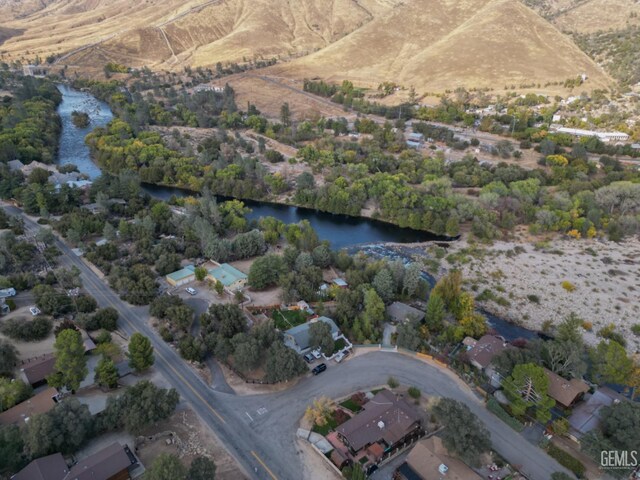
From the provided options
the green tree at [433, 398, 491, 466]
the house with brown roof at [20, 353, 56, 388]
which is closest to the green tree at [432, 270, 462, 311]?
the green tree at [433, 398, 491, 466]

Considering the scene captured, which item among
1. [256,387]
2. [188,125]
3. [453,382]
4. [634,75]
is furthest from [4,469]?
[634,75]

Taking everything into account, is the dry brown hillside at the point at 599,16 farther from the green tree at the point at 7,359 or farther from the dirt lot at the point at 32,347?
the green tree at the point at 7,359

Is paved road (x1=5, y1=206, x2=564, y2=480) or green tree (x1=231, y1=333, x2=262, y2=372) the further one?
green tree (x1=231, y1=333, x2=262, y2=372)

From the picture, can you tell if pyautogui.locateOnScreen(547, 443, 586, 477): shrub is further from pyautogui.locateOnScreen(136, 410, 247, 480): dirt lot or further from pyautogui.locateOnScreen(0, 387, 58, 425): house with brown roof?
pyautogui.locateOnScreen(0, 387, 58, 425): house with brown roof

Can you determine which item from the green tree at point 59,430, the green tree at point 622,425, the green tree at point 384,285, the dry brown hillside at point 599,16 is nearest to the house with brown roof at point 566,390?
the green tree at point 622,425

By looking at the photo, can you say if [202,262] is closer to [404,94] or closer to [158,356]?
[158,356]
